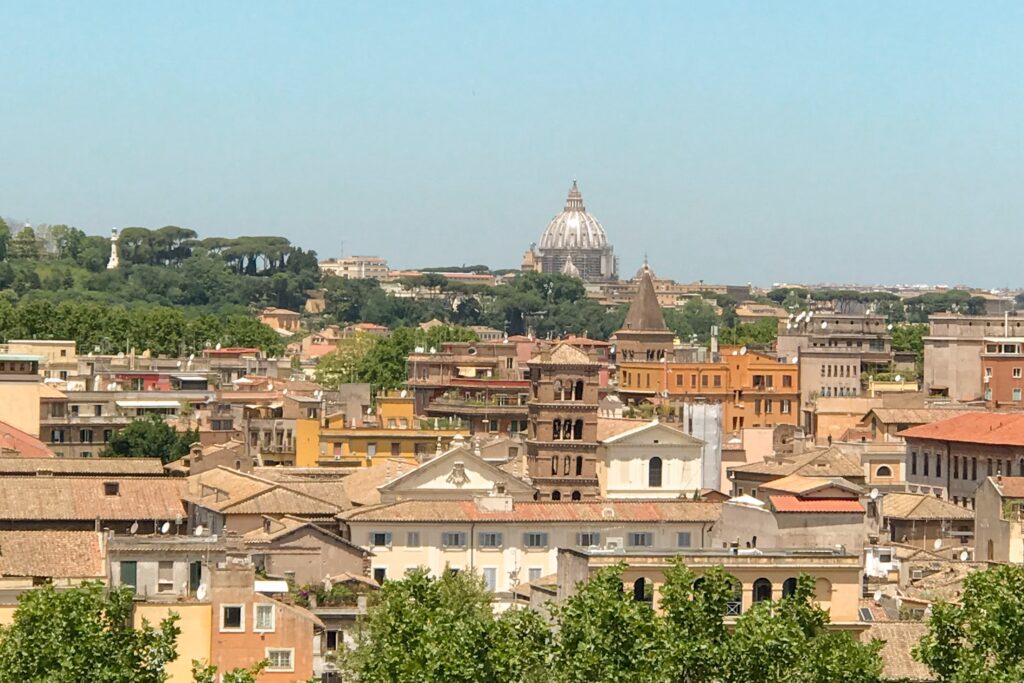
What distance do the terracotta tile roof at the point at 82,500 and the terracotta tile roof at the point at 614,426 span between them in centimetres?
1479

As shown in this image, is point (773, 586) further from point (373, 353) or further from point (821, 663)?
point (373, 353)

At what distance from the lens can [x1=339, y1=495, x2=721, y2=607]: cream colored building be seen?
56.9m

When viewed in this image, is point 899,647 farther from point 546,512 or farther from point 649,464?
point 649,464

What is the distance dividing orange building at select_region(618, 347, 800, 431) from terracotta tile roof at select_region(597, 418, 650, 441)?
29.0m

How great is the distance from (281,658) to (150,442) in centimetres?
4494

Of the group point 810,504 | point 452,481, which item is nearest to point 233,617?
point 810,504

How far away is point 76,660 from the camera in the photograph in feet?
122

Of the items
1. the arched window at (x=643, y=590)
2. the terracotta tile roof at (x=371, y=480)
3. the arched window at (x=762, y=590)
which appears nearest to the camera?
the arched window at (x=643, y=590)

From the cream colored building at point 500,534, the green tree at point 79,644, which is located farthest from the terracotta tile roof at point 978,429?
the green tree at point 79,644

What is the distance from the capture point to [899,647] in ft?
141

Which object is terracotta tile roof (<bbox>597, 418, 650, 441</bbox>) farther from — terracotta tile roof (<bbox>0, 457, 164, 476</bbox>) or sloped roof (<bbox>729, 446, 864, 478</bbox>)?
terracotta tile roof (<bbox>0, 457, 164, 476</bbox>)

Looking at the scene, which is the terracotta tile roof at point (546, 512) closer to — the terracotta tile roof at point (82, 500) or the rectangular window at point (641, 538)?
the rectangular window at point (641, 538)

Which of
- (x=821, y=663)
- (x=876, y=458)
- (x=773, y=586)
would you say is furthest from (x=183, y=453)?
(x=821, y=663)

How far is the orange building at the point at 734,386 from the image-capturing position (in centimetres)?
10638
